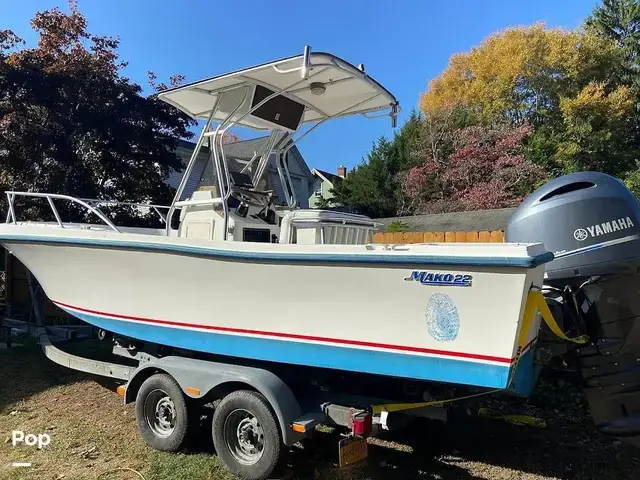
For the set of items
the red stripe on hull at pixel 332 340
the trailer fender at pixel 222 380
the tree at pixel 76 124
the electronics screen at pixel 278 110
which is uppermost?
the tree at pixel 76 124

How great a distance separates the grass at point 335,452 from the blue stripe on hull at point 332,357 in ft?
2.54

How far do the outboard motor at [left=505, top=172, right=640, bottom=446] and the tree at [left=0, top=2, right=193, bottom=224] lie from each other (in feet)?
31.3

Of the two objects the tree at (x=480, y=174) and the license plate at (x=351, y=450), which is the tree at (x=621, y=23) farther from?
the license plate at (x=351, y=450)

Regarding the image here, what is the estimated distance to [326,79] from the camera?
4.49 metres

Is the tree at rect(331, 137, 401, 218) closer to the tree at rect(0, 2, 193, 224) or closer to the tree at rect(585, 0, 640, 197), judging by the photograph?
the tree at rect(0, 2, 193, 224)

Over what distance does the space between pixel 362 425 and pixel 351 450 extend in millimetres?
181

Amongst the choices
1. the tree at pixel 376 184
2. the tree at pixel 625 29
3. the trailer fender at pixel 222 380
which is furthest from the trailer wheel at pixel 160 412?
the tree at pixel 625 29

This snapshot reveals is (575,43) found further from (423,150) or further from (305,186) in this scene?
(305,186)

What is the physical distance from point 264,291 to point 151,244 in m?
1.05

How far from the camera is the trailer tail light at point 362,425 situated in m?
3.22

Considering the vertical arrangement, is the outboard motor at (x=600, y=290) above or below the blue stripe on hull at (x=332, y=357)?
above

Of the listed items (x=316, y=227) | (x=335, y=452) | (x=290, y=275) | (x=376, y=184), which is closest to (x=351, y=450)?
(x=335, y=452)

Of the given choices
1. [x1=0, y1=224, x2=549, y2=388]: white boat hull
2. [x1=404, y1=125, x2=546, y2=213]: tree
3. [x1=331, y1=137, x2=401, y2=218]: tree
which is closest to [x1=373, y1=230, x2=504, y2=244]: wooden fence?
[x1=0, y1=224, x2=549, y2=388]: white boat hull

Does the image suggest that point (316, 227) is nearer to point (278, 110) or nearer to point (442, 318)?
point (442, 318)
